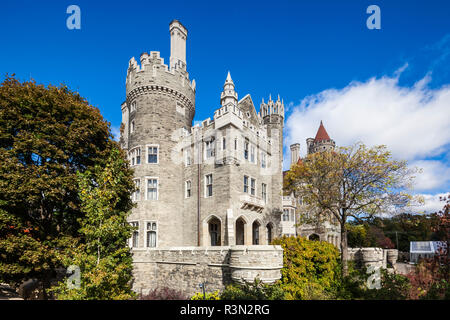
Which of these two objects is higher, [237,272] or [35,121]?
A: [35,121]

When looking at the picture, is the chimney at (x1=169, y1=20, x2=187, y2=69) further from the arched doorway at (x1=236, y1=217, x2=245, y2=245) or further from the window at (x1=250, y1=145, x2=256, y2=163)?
the arched doorway at (x1=236, y1=217, x2=245, y2=245)

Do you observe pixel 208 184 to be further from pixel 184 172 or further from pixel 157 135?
pixel 157 135

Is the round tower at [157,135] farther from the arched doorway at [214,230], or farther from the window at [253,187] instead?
the window at [253,187]

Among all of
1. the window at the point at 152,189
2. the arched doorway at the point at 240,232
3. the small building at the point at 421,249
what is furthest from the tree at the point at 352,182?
the small building at the point at 421,249

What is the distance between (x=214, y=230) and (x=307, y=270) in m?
10.8

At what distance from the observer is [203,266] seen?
1867cm

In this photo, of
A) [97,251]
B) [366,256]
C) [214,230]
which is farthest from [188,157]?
[366,256]

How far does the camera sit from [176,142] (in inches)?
1109

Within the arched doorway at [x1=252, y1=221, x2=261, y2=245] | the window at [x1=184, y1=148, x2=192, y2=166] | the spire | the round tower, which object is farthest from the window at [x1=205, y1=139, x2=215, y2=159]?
the arched doorway at [x1=252, y1=221, x2=261, y2=245]

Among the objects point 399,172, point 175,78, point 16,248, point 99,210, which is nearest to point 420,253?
point 399,172

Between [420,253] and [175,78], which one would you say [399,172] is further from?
[420,253]

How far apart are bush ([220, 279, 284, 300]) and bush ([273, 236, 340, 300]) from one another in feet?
3.51

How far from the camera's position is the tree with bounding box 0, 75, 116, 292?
1437cm
